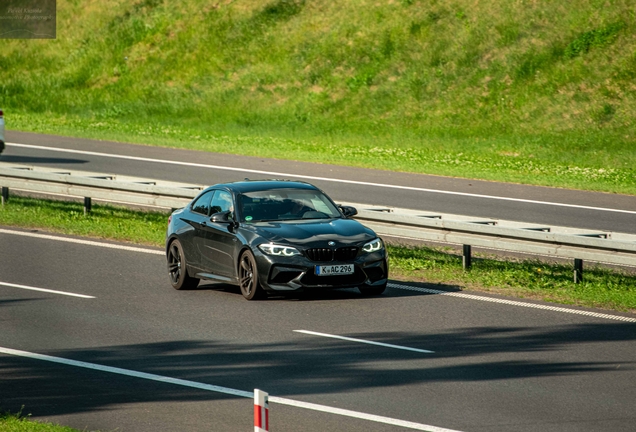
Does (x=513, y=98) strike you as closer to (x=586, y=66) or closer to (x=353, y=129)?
(x=586, y=66)

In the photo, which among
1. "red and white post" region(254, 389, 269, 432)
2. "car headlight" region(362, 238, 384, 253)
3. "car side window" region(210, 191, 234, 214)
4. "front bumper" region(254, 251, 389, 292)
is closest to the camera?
"red and white post" region(254, 389, 269, 432)

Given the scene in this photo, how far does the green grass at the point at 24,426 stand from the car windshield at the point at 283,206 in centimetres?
632

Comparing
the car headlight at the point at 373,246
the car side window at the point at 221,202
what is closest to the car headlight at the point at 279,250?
the car headlight at the point at 373,246

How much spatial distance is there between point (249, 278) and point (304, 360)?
351 cm

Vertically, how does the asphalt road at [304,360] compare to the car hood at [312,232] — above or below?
below

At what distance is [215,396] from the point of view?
900 centimetres

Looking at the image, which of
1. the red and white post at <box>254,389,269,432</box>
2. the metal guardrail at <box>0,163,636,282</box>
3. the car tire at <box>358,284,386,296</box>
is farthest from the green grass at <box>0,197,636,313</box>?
the red and white post at <box>254,389,269,432</box>

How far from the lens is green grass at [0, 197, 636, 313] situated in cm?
1405

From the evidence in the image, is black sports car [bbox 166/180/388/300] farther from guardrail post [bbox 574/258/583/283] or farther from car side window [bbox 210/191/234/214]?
guardrail post [bbox 574/258/583/283]

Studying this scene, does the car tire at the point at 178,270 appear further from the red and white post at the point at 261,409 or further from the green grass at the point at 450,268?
the red and white post at the point at 261,409

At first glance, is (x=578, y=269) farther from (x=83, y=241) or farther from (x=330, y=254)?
(x=83, y=241)

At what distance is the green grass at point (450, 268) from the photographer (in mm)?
14055

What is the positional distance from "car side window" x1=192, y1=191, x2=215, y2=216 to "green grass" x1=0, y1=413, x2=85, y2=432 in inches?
275

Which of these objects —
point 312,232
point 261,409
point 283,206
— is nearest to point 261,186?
point 283,206
